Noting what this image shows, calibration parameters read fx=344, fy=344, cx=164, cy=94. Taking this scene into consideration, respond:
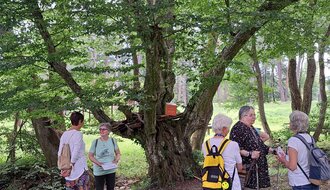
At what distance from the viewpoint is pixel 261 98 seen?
11234 mm

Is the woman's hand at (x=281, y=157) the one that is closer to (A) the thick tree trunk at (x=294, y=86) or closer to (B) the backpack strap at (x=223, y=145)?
(B) the backpack strap at (x=223, y=145)

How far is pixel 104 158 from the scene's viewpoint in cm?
534

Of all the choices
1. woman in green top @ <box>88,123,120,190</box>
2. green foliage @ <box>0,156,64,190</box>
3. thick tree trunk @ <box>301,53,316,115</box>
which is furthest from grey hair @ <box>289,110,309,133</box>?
thick tree trunk @ <box>301,53,316,115</box>

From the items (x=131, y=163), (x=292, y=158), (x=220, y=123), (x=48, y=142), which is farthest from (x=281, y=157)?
(x=131, y=163)

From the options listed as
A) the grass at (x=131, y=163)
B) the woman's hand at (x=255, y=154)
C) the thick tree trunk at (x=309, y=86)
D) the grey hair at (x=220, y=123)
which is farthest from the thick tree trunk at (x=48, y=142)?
the thick tree trunk at (x=309, y=86)

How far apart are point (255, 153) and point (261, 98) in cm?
800

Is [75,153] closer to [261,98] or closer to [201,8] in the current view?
[201,8]

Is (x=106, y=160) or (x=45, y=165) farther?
(x=45, y=165)

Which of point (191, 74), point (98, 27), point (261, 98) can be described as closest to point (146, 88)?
point (191, 74)

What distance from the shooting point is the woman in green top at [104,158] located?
533 cm

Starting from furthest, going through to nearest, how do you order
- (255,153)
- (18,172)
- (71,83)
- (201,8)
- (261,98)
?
(261,98), (18,172), (201,8), (71,83), (255,153)

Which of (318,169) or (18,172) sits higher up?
(318,169)

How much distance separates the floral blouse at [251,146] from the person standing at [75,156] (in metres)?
1.85

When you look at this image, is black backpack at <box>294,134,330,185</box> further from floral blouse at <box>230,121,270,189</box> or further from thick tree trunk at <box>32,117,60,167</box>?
thick tree trunk at <box>32,117,60,167</box>
